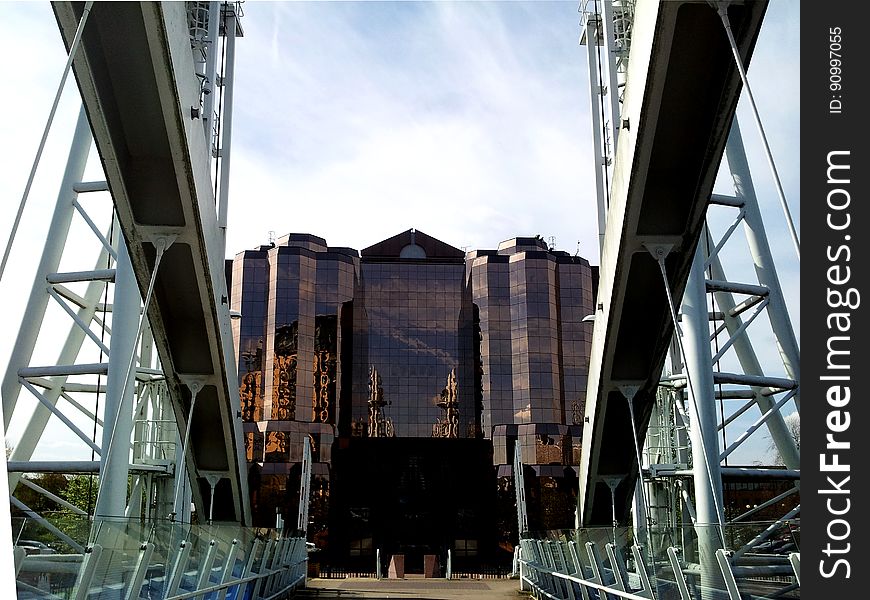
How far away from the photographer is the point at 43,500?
57.0m

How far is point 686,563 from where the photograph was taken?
7.48 m

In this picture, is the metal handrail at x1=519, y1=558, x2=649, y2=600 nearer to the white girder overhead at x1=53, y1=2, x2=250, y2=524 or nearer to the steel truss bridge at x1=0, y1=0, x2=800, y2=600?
the steel truss bridge at x1=0, y1=0, x2=800, y2=600

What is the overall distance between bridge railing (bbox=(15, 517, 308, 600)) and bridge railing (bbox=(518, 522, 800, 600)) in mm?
4455

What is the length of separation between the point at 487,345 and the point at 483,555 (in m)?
15.5

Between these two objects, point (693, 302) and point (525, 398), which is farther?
point (525, 398)

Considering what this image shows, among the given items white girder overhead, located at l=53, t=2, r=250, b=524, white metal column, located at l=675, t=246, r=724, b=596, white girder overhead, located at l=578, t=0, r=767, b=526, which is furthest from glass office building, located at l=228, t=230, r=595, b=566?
white girder overhead, located at l=578, t=0, r=767, b=526

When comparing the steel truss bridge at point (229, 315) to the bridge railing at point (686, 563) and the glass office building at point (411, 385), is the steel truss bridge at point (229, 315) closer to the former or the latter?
the bridge railing at point (686, 563)

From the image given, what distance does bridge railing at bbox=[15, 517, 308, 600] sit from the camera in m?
6.25

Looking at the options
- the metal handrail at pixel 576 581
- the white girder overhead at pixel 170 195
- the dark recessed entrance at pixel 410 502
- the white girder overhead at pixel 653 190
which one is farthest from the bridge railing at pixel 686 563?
the dark recessed entrance at pixel 410 502

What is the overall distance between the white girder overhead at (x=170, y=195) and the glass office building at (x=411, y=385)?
47.3 metres

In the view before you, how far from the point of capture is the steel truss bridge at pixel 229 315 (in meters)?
7.84

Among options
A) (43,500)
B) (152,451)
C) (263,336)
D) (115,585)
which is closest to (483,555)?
(263,336)

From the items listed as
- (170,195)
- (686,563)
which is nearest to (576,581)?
(686,563)
